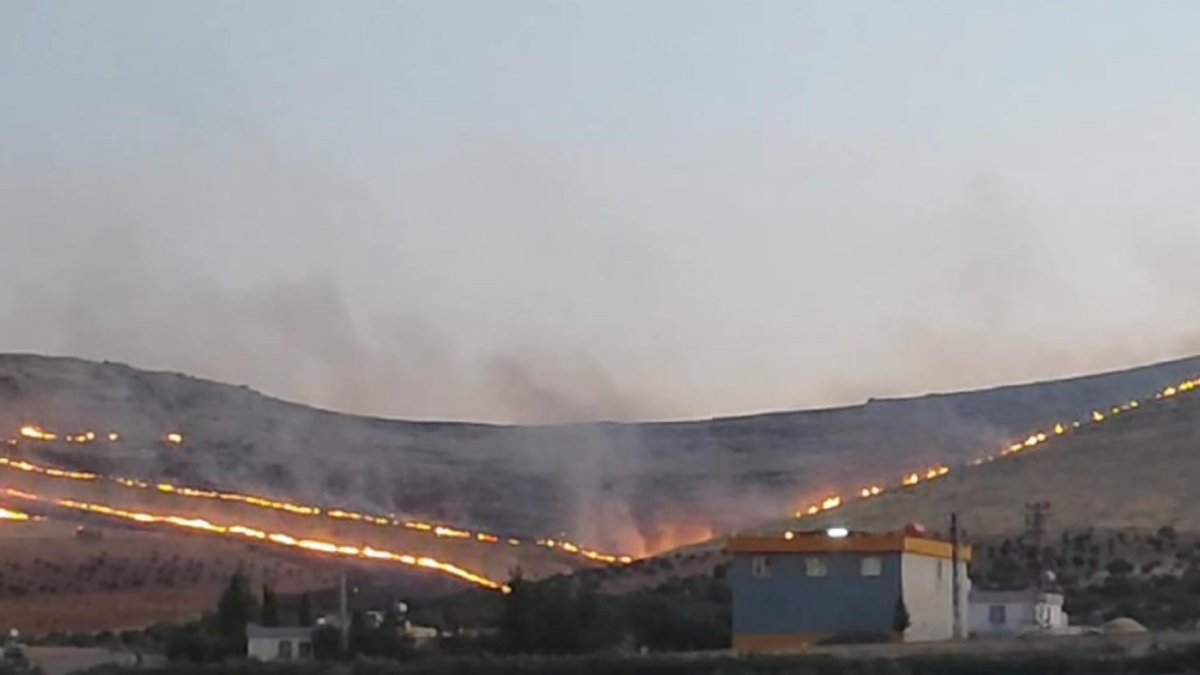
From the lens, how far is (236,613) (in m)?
72.0

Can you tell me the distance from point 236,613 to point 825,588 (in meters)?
19.1

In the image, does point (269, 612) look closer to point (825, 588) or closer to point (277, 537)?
point (825, 588)

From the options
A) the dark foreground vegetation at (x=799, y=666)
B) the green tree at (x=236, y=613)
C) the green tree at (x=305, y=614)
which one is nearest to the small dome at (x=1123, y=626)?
the dark foreground vegetation at (x=799, y=666)

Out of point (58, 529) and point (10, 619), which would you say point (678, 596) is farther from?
point (58, 529)

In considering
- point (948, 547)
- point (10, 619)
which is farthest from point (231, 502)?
point (948, 547)

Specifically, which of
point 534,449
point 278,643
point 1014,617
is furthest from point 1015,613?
point 534,449

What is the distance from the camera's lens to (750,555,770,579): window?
59625 mm

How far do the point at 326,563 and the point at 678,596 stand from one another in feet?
115

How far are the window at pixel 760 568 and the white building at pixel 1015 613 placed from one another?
5.02m

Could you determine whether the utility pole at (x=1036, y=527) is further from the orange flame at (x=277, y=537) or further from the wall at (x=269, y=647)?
the wall at (x=269, y=647)

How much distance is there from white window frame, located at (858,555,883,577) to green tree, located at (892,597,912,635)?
29.2 inches

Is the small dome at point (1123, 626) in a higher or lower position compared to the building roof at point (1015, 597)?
lower

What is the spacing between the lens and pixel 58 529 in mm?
113938

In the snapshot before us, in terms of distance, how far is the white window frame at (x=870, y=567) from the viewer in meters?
59.2
